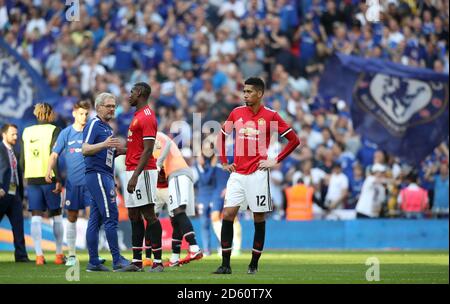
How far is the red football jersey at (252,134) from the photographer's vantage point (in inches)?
659

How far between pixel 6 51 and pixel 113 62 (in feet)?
20.5

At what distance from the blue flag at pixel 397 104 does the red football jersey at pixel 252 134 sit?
489 inches

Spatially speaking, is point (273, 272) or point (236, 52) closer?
point (273, 272)

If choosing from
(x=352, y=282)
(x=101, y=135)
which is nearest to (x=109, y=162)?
(x=101, y=135)

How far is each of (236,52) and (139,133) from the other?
56.0 feet

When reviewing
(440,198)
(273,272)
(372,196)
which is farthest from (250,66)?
(273,272)

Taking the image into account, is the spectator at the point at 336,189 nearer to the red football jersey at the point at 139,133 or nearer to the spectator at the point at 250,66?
the spectator at the point at 250,66

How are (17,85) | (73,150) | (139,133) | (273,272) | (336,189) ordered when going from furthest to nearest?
1. (336,189)
2. (17,85)
3. (73,150)
4. (273,272)
5. (139,133)

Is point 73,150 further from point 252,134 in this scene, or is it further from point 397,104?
point 397,104

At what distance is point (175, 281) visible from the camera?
607 inches

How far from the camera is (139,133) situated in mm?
16922

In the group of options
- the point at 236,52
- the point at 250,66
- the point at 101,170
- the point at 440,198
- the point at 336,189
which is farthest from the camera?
the point at 236,52

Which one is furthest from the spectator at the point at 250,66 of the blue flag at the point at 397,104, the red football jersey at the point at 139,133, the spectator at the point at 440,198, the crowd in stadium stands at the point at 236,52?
the red football jersey at the point at 139,133
